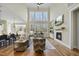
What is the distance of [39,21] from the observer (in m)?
6.32

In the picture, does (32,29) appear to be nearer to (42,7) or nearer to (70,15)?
(42,7)

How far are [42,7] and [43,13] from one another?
1.02 ft

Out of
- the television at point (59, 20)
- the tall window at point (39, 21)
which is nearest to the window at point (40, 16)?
the tall window at point (39, 21)

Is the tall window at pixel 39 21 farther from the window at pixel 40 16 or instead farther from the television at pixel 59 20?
the television at pixel 59 20

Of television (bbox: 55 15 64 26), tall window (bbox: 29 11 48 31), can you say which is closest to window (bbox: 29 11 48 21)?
tall window (bbox: 29 11 48 31)

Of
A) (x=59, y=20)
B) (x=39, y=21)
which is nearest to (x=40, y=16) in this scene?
(x=39, y=21)

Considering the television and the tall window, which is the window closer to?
the tall window

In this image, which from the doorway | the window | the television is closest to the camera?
the doorway

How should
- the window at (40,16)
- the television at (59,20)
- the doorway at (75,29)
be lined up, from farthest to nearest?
the television at (59,20)
the window at (40,16)
the doorway at (75,29)

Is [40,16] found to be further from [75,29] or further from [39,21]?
[75,29]

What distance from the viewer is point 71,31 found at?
5891mm

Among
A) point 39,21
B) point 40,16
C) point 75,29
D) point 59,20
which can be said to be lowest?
point 75,29

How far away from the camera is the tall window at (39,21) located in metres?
6.27

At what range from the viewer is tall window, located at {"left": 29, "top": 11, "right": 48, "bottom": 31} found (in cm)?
627
